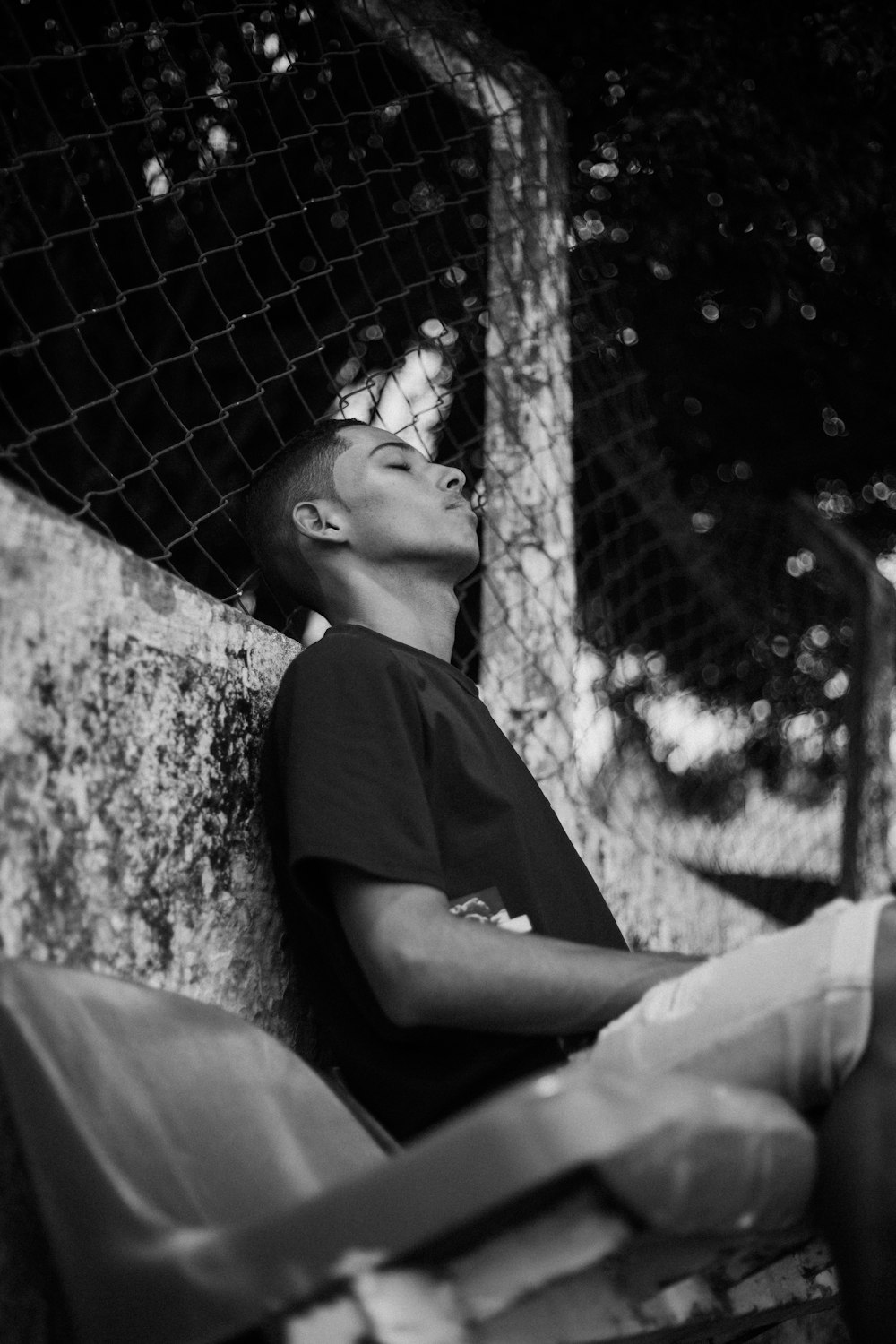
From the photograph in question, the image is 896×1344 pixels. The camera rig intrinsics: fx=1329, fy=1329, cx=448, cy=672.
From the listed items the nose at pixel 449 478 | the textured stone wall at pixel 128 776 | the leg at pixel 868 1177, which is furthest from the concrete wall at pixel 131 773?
the leg at pixel 868 1177

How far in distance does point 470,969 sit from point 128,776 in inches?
17.7

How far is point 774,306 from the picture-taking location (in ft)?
13.6

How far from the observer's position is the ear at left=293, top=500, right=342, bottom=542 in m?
2.26

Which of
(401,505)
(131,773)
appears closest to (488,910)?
(131,773)

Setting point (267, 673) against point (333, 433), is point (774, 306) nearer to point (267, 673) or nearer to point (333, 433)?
point (333, 433)

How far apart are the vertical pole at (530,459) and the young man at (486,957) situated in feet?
2.51

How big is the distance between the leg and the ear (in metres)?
1.31

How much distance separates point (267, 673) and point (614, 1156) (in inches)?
47.7

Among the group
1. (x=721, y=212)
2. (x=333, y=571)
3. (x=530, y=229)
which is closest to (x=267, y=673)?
(x=333, y=571)

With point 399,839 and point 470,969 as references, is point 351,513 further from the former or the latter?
point 470,969

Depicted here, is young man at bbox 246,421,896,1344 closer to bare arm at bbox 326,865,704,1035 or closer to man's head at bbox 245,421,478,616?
bare arm at bbox 326,865,704,1035

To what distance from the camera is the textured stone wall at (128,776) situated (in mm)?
1370

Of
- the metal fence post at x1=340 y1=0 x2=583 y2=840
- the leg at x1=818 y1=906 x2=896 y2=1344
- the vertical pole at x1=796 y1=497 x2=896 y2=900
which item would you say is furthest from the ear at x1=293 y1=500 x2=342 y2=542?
the vertical pole at x1=796 y1=497 x2=896 y2=900

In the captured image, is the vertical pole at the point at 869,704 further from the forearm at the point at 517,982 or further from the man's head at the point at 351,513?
the forearm at the point at 517,982
